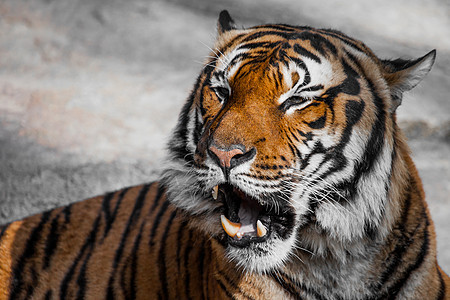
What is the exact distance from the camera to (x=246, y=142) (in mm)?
1275

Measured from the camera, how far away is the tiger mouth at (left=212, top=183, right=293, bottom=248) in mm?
1336

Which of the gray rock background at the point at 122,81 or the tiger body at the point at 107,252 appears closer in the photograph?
the tiger body at the point at 107,252

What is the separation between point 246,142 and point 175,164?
36 cm

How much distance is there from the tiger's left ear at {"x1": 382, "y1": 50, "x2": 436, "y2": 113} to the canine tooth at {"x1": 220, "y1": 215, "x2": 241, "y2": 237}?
1.59 ft

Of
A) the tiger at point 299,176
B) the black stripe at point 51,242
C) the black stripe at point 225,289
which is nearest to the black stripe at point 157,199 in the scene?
the tiger at point 299,176

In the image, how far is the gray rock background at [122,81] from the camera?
2926 millimetres

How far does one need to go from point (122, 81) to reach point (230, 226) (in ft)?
7.79

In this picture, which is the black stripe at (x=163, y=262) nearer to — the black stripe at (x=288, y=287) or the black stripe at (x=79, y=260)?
the black stripe at (x=79, y=260)

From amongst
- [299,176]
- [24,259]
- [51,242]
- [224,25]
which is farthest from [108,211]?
[299,176]

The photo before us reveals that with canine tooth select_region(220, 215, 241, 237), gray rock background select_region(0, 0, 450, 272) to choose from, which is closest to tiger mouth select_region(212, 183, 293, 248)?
canine tooth select_region(220, 215, 241, 237)

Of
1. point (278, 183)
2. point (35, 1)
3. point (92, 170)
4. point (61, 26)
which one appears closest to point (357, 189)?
point (278, 183)

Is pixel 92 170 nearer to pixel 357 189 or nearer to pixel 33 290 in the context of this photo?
pixel 33 290

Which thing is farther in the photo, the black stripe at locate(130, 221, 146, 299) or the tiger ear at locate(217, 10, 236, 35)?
the black stripe at locate(130, 221, 146, 299)

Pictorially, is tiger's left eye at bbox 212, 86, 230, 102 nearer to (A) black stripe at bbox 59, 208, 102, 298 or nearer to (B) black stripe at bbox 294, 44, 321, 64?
(B) black stripe at bbox 294, 44, 321, 64
